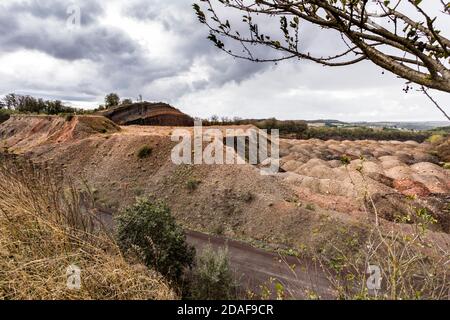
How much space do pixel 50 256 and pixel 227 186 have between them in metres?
21.4

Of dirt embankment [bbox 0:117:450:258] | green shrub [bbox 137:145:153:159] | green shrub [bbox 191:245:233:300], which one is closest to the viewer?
green shrub [bbox 191:245:233:300]

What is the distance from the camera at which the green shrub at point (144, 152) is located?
30.8 m

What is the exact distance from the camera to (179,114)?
2322 inches

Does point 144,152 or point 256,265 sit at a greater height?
point 144,152

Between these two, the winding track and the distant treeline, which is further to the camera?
the distant treeline

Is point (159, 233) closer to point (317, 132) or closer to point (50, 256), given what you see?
point (50, 256)

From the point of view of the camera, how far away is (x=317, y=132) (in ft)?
265

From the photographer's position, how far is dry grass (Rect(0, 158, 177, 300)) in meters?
3.44

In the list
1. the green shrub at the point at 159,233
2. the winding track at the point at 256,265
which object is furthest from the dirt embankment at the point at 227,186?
the green shrub at the point at 159,233

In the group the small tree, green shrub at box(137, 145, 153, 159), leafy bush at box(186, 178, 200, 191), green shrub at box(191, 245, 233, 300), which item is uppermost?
the small tree

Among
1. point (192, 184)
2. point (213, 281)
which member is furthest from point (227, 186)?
point (213, 281)

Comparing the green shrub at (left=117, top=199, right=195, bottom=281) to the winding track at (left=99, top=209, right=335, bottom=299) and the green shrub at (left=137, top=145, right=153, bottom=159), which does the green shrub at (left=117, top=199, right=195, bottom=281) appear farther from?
the green shrub at (left=137, top=145, right=153, bottom=159)

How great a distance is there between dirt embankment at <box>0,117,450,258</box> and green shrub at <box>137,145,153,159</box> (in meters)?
0.23

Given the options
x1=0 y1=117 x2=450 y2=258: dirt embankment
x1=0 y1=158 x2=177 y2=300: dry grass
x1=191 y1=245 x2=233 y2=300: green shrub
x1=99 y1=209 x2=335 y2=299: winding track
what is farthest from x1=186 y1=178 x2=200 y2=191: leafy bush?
x1=0 y1=158 x2=177 y2=300: dry grass
